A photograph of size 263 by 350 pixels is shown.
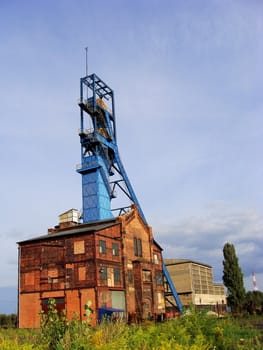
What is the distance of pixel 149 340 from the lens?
934cm

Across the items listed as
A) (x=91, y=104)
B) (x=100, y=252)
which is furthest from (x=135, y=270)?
(x=91, y=104)

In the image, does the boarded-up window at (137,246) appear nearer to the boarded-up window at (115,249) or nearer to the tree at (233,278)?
the boarded-up window at (115,249)

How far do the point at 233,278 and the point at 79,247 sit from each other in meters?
18.7

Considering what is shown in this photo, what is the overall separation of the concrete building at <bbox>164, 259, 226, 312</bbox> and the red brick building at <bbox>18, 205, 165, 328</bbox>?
1684 cm

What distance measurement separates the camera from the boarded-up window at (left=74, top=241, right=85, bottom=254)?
1385 inches

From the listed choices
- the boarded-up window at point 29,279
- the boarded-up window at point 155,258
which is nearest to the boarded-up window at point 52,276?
the boarded-up window at point 29,279

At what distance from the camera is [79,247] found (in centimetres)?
3544

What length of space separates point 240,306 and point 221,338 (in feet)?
108

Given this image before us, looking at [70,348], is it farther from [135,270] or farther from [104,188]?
[104,188]

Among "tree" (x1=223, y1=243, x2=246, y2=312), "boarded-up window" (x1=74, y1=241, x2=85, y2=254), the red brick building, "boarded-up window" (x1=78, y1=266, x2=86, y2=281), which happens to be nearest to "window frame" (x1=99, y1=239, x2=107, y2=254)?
Result: the red brick building

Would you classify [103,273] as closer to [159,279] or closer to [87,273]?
[87,273]

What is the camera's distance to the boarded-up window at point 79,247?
1385 inches

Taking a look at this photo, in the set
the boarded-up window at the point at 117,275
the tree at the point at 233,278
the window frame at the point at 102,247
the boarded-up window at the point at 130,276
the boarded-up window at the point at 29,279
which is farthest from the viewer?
the tree at the point at 233,278

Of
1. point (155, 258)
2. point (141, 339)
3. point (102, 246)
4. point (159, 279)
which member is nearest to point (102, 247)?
point (102, 246)
